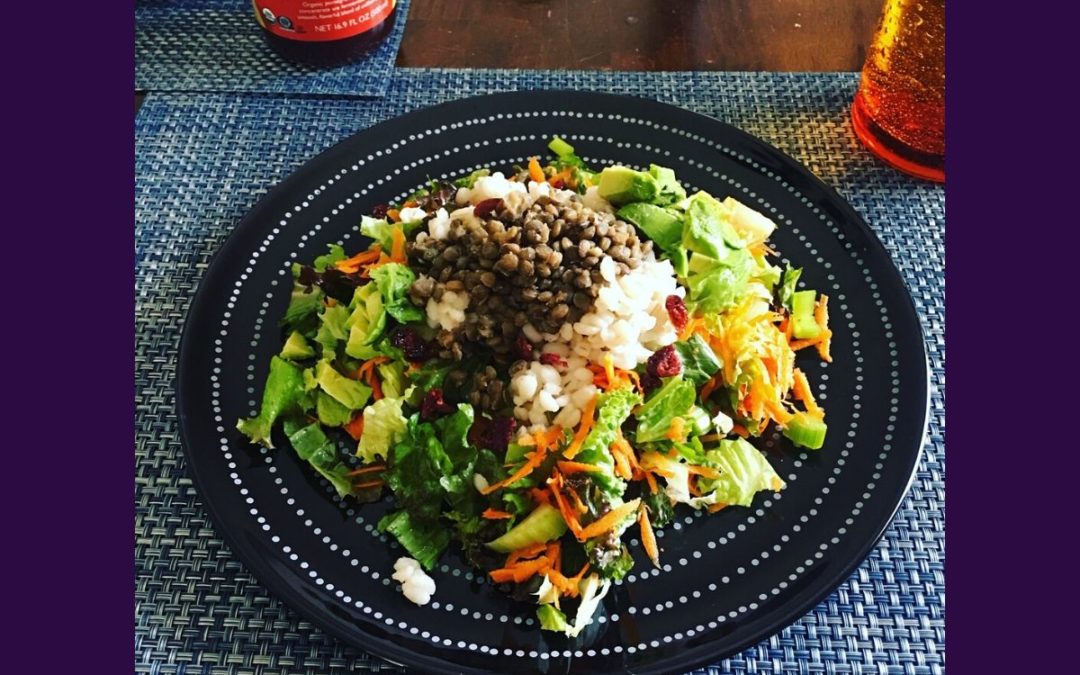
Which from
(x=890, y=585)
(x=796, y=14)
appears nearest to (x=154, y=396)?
(x=890, y=585)

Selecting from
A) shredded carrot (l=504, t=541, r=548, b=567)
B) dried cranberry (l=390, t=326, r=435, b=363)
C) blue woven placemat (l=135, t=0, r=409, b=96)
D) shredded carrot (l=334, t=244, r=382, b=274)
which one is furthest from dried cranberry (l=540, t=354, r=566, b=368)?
blue woven placemat (l=135, t=0, r=409, b=96)

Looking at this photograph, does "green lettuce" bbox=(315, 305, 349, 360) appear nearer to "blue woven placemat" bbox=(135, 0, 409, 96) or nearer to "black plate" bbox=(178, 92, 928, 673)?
"black plate" bbox=(178, 92, 928, 673)

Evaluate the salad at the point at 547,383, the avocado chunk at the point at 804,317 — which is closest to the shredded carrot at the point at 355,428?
the salad at the point at 547,383

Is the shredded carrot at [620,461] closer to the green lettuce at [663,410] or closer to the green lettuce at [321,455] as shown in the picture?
the green lettuce at [663,410]

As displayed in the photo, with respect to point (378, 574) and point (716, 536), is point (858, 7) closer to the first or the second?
point (716, 536)

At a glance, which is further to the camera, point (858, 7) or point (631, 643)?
point (858, 7)

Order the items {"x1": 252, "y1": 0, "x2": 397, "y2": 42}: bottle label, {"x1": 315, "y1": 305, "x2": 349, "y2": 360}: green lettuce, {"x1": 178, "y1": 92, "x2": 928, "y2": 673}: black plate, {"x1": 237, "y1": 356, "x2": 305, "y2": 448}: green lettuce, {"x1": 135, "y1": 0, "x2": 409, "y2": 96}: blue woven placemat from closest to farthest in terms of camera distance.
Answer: {"x1": 178, "y1": 92, "x2": 928, "y2": 673}: black plate < {"x1": 237, "y1": 356, "x2": 305, "y2": 448}: green lettuce < {"x1": 315, "y1": 305, "x2": 349, "y2": 360}: green lettuce < {"x1": 252, "y1": 0, "x2": 397, "y2": 42}: bottle label < {"x1": 135, "y1": 0, "x2": 409, "y2": 96}: blue woven placemat
